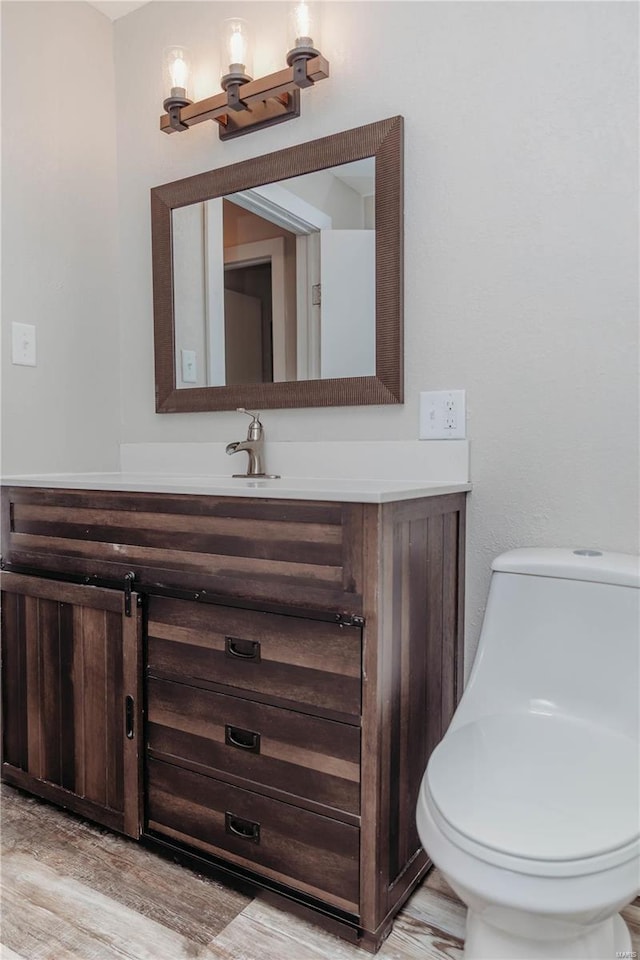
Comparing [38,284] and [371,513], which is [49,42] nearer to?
[38,284]

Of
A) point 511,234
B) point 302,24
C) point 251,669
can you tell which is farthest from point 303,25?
point 251,669

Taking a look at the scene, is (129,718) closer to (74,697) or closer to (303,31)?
(74,697)

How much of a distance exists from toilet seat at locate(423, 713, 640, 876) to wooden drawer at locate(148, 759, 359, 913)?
0.92 feet

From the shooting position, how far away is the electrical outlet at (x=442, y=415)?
1.60m

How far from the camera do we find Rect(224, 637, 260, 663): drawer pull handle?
1.33m

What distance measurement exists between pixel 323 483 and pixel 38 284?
1.14m

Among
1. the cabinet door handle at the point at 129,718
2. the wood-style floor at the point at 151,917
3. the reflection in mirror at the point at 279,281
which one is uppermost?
the reflection in mirror at the point at 279,281

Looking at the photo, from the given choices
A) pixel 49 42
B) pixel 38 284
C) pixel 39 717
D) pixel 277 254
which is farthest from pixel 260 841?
pixel 49 42

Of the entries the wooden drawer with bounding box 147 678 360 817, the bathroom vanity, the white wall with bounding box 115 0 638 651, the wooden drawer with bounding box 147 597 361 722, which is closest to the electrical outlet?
the white wall with bounding box 115 0 638 651

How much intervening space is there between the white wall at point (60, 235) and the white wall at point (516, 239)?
29.7 inches

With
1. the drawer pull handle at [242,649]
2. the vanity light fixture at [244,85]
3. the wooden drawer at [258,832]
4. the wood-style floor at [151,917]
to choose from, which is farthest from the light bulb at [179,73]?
the wood-style floor at [151,917]

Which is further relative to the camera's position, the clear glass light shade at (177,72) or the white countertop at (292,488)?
the clear glass light shade at (177,72)

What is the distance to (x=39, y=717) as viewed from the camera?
5.56ft

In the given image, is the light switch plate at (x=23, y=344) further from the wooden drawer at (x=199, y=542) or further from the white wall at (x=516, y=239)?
the white wall at (x=516, y=239)
